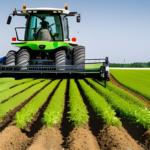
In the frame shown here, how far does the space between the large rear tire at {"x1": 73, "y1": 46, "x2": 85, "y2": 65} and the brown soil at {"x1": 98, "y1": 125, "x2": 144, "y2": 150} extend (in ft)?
22.5

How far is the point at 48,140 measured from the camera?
355 cm

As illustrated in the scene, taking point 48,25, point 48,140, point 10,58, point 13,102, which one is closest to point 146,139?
point 48,140

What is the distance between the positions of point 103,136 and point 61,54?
635cm

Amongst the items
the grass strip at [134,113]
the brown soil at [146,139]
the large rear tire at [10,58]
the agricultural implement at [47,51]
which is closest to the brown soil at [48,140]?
the brown soil at [146,139]

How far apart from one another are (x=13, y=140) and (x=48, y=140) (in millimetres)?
543

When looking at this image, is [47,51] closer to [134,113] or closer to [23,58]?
[23,58]

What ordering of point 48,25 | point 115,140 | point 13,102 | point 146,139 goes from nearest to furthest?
point 115,140 → point 146,139 → point 13,102 → point 48,25

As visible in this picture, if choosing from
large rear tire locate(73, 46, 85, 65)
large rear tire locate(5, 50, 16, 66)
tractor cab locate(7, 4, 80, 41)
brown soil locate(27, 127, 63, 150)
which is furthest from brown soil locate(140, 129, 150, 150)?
large rear tire locate(5, 50, 16, 66)

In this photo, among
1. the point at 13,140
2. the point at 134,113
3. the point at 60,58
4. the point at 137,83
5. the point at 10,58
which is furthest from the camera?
the point at 137,83

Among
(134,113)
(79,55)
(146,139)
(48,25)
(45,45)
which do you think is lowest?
(146,139)

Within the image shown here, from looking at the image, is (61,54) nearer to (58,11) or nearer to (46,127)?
(58,11)

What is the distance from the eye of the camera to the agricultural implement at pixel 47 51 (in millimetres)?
9578

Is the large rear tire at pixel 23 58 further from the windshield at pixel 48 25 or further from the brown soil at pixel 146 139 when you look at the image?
the brown soil at pixel 146 139

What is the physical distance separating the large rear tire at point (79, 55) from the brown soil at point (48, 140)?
267 inches
